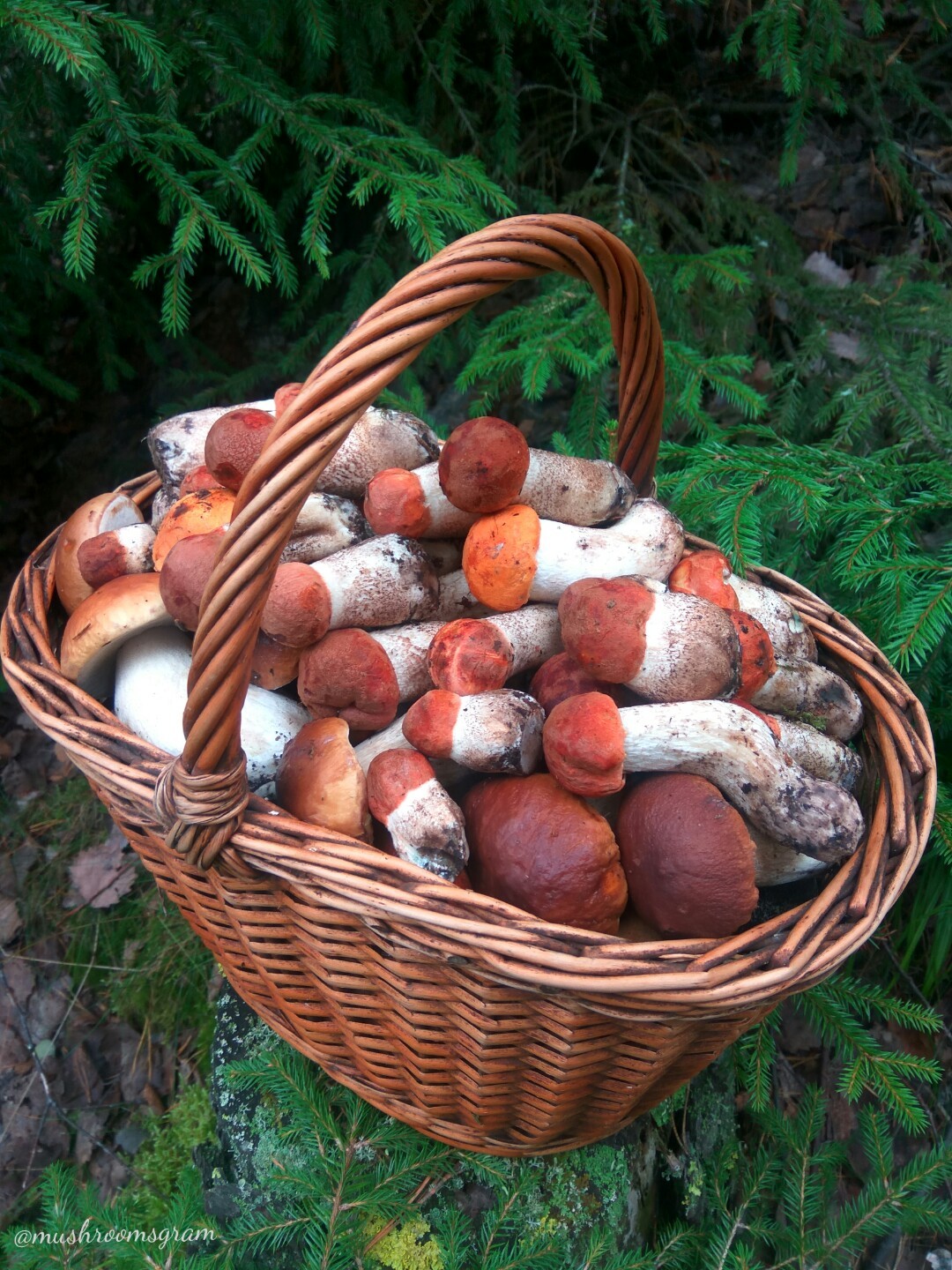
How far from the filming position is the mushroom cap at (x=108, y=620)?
1.32m

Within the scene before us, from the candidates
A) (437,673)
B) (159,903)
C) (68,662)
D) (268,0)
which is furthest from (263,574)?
(159,903)

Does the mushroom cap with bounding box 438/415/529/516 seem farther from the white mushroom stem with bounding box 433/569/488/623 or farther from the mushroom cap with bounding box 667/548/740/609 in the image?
the mushroom cap with bounding box 667/548/740/609

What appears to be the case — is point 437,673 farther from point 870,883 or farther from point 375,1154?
point 375,1154

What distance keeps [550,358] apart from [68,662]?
1203 mm

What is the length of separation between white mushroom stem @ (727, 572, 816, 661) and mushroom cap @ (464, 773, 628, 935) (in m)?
0.53

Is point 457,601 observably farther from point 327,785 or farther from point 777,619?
point 777,619

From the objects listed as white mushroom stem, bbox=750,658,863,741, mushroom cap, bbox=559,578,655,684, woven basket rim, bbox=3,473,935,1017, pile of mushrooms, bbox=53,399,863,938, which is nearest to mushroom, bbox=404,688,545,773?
pile of mushrooms, bbox=53,399,863,938

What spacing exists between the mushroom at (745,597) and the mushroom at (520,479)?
0.17 m

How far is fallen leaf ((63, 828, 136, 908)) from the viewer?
2.54 metres

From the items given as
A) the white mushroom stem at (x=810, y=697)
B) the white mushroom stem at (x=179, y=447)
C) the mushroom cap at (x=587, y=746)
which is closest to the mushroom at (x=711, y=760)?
the mushroom cap at (x=587, y=746)

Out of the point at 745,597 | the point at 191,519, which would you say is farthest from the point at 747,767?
the point at 191,519

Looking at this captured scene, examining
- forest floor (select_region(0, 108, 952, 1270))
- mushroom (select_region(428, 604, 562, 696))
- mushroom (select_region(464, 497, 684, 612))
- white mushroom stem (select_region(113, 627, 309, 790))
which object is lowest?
forest floor (select_region(0, 108, 952, 1270))

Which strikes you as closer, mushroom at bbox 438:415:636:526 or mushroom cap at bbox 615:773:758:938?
mushroom cap at bbox 615:773:758:938

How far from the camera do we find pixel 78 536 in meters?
1.58
